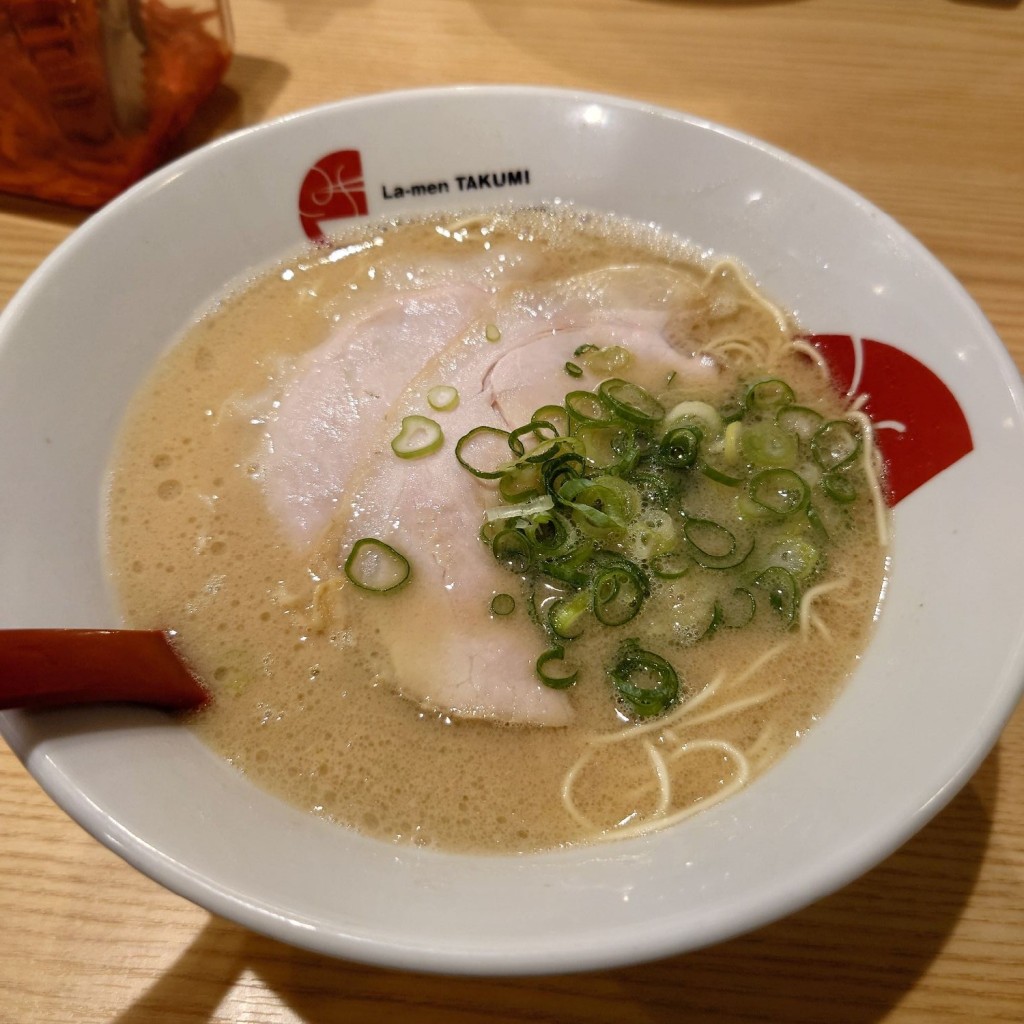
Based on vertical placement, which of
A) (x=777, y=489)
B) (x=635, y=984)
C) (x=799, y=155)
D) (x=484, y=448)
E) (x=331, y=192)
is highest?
(x=331, y=192)

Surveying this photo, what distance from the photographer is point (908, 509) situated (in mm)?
1366

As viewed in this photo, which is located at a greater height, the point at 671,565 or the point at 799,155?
the point at 799,155

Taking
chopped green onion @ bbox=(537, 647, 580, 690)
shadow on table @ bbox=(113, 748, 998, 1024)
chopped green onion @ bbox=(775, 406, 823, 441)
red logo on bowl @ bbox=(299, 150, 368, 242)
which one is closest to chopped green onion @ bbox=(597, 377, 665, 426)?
chopped green onion @ bbox=(775, 406, 823, 441)

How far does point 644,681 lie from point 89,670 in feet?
2.54

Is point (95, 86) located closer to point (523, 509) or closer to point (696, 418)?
point (523, 509)

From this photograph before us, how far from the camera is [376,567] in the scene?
1.35 m

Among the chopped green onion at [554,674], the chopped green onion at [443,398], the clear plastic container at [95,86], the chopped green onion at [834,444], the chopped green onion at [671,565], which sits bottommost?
the chopped green onion at [554,674]

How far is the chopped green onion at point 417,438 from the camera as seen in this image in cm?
146

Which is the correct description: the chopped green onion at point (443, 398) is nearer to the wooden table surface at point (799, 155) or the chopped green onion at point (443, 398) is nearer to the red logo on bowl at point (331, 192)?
the red logo on bowl at point (331, 192)

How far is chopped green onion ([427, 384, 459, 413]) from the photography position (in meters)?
1.52

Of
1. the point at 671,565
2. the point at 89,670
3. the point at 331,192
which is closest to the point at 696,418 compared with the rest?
the point at 671,565

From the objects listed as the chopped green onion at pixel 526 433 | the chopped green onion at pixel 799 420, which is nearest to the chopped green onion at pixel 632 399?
the chopped green onion at pixel 526 433

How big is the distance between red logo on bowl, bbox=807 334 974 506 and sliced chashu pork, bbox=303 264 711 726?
0.28 meters

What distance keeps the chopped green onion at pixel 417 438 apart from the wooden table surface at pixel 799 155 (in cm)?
78
